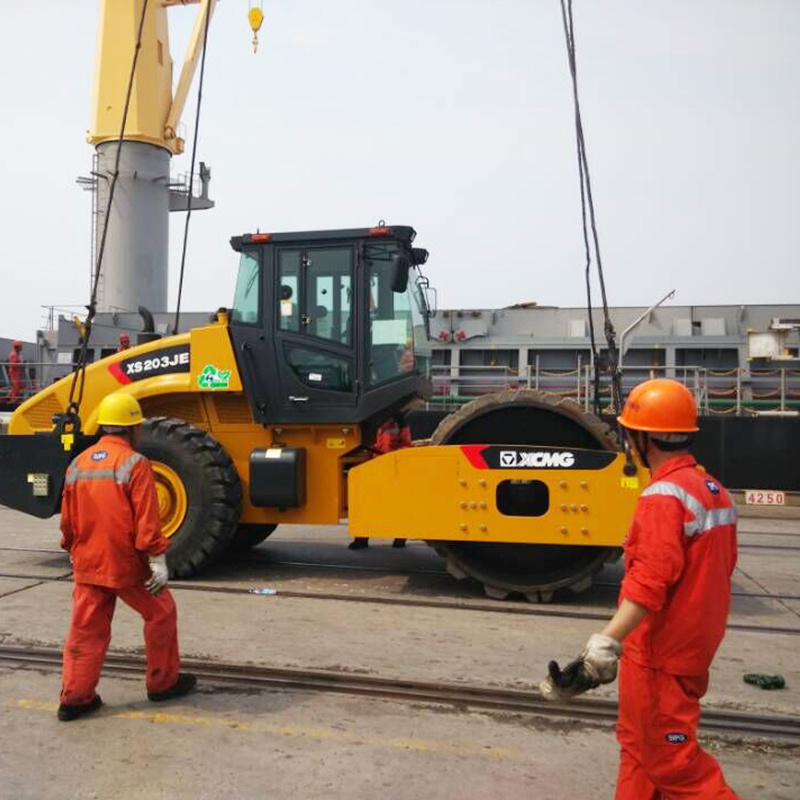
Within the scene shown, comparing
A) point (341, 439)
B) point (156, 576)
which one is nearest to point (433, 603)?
point (341, 439)

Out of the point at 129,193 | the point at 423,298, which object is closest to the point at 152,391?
the point at 423,298

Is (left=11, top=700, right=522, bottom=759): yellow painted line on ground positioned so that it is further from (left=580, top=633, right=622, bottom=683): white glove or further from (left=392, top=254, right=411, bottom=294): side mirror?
(left=392, top=254, right=411, bottom=294): side mirror

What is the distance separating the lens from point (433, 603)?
662 centimetres

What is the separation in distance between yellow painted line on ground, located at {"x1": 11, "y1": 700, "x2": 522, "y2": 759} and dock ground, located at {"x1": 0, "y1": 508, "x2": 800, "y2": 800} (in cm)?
1

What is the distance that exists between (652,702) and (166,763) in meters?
2.25

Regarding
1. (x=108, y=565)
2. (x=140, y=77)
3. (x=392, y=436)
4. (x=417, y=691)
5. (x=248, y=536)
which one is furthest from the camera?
(x=140, y=77)

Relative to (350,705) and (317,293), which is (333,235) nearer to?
(317,293)

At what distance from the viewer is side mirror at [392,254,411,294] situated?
6875 mm

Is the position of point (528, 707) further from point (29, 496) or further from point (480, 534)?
point (29, 496)

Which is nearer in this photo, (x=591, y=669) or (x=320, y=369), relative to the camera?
(x=591, y=669)

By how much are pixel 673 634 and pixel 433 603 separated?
4226 millimetres

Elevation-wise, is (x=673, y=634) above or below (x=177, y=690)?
above

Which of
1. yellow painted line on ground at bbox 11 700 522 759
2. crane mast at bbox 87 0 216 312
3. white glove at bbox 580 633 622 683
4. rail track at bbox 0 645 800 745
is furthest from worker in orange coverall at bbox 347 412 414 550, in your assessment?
crane mast at bbox 87 0 216 312

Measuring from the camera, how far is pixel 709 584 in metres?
2.57
